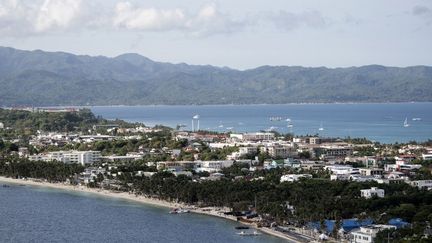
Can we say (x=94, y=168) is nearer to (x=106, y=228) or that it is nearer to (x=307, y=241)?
(x=106, y=228)

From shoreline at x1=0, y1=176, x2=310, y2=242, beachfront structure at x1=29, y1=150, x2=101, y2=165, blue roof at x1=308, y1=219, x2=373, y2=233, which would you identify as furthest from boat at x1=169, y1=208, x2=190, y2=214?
beachfront structure at x1=29, y1=150, x2=101, y2=165

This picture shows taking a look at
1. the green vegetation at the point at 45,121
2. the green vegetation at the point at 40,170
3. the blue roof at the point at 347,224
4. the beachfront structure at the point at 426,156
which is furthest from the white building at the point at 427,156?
the green vegetation at the point at 45,121

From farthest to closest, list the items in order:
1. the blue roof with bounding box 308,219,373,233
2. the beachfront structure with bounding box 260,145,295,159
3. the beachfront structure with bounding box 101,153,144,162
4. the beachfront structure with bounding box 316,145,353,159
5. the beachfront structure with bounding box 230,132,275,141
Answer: the beachfront structure with bounding box 230,132,275,141
the beachfront structure with bounding box 316,145,353,159
the beachfront structure with bounding box 260,145,295,159
the beachfront structure with bounding box 101,153,144,162
the blue roof with bounding box 308,219,373,233

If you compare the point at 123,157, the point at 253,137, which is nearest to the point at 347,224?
the point at 123,157

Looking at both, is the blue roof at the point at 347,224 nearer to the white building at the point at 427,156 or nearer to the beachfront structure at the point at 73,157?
the white building at the point at 427,156

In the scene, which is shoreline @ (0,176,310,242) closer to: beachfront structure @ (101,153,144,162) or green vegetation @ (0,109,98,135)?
beachfront structure @ (101,153,144,162)

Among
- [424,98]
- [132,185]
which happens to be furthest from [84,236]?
[424,98]
